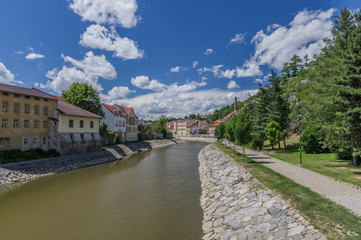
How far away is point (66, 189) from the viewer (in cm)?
1767

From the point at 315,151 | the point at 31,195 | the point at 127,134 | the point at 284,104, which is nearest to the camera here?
the point at 31,195

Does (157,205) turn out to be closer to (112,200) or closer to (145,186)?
(112,200)

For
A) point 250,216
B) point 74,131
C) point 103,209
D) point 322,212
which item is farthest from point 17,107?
point 322,212

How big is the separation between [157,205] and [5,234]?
8.49m

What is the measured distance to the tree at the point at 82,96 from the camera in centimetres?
4138

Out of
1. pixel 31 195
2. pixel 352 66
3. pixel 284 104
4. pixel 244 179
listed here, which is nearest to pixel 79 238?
pixel 31 195

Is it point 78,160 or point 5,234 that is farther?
point 78,160

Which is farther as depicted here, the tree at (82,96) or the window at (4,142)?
the tree at (82,96)

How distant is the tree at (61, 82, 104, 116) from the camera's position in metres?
41.4

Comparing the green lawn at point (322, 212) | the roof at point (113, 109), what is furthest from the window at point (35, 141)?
the green lawn at point (322, 212)

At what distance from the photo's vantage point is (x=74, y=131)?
1252 inches

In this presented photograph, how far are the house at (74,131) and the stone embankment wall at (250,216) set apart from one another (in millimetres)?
24845

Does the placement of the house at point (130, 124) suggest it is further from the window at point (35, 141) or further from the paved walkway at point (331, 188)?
the paved walkway at point (331, 188)

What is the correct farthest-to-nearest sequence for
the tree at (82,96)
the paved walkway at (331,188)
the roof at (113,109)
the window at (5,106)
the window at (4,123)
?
1. the roof at (113,109)
2. the tree at (82,96)
3. the window at (5,106)
4. the window at (4,123)
5. the paved walkway at (331,188)
